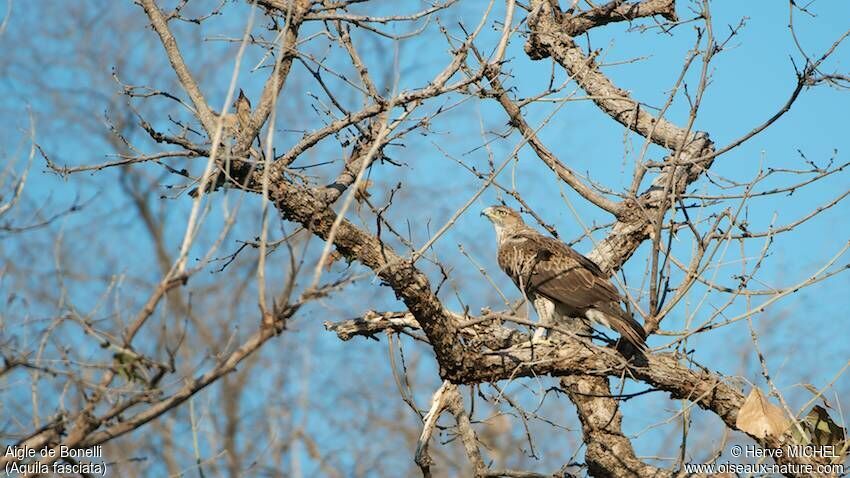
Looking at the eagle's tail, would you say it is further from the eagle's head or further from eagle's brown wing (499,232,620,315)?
the eagle's head

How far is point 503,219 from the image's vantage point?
7.59 metres

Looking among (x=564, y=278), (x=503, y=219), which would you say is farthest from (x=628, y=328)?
(x=503, y=219)

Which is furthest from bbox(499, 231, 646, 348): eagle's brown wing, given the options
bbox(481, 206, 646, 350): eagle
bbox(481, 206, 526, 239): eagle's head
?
bbox(481, 206, 526, 239): eagle's head

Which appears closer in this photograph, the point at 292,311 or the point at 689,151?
the point at 292,311

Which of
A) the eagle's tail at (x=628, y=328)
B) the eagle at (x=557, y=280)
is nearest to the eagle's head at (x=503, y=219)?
the eagle at (x=557, y=280)

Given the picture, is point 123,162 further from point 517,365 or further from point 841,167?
point 841,167

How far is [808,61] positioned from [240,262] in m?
14.0

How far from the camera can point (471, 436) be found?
5.93m

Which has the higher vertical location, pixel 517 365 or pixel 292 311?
pixel 517 365

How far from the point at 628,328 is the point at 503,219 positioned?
2071mm

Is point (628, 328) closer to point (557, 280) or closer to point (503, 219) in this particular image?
point (557, 280)

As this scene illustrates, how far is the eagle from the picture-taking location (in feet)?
20.0

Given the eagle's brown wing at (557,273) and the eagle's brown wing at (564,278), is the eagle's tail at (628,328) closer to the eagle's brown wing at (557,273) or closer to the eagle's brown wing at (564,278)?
the eagle's brown wing at (564,278)

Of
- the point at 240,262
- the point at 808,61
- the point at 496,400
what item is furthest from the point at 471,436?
the point at 240,262
